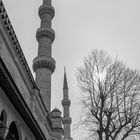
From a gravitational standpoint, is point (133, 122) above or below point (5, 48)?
below

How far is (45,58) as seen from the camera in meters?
25.8

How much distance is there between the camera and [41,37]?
28047mm

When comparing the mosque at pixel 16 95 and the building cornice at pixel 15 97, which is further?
the mosque at pixel 16 95

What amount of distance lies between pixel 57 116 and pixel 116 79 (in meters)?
7.21

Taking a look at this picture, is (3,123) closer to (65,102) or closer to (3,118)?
(3,118)

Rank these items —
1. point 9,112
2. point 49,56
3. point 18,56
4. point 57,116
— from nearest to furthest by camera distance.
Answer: point 9,112, point 18,56, point 57,116, point 49,56

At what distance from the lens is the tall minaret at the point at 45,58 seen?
24917 millimetres

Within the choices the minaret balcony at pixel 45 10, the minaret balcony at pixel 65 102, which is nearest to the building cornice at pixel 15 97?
the minaret balcony at pixel 45 10

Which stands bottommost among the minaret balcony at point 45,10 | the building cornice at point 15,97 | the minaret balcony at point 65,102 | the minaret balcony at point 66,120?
the building cornice at point 15,97

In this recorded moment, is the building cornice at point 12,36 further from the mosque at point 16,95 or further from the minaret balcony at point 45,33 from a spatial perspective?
the minaret balcony at point 45,33

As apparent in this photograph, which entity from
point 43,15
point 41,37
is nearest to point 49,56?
point 41,37

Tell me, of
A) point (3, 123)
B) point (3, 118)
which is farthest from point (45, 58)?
point (3, 123)

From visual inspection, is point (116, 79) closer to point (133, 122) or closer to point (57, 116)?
point (133, 122)

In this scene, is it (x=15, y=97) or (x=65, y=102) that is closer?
(x=15, y=97)
